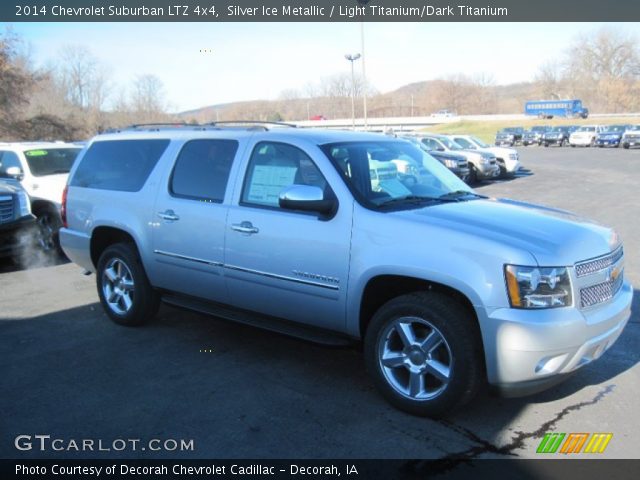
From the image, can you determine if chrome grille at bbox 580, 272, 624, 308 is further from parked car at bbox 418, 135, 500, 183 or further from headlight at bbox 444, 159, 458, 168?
parked car at bbox 418, 135, 500, 183

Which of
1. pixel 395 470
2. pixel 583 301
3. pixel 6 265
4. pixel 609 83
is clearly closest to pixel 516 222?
pixel 583 301

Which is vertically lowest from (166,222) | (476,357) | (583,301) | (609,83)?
(476,357)

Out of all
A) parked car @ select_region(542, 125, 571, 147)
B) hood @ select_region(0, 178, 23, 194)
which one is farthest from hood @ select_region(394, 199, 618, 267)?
parked car @ select_region(542, 125, 571, 147)

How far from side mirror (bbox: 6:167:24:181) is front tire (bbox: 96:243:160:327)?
490 centimetres

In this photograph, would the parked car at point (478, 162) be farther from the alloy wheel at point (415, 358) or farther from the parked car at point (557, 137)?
the parked car at point (557, 137)

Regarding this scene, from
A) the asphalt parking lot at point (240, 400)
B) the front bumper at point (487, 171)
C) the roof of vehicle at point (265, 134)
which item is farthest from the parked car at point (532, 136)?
the roof of vehicle at point (265, 134)

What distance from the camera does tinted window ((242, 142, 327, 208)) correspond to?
14.4 feet

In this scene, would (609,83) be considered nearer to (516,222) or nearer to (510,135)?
(510,135)

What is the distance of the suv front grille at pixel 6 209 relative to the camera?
8.08 meters

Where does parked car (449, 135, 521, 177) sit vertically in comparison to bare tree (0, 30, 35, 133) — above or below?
below

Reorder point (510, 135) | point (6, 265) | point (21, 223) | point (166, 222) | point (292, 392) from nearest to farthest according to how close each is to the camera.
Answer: point (292, 392) < point (166, 222) < point (21, 223) < point (6, 265) < point (510, 135)

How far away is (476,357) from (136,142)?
3.96m

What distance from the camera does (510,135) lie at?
51.0 m

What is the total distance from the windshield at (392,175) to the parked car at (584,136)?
145 ft
